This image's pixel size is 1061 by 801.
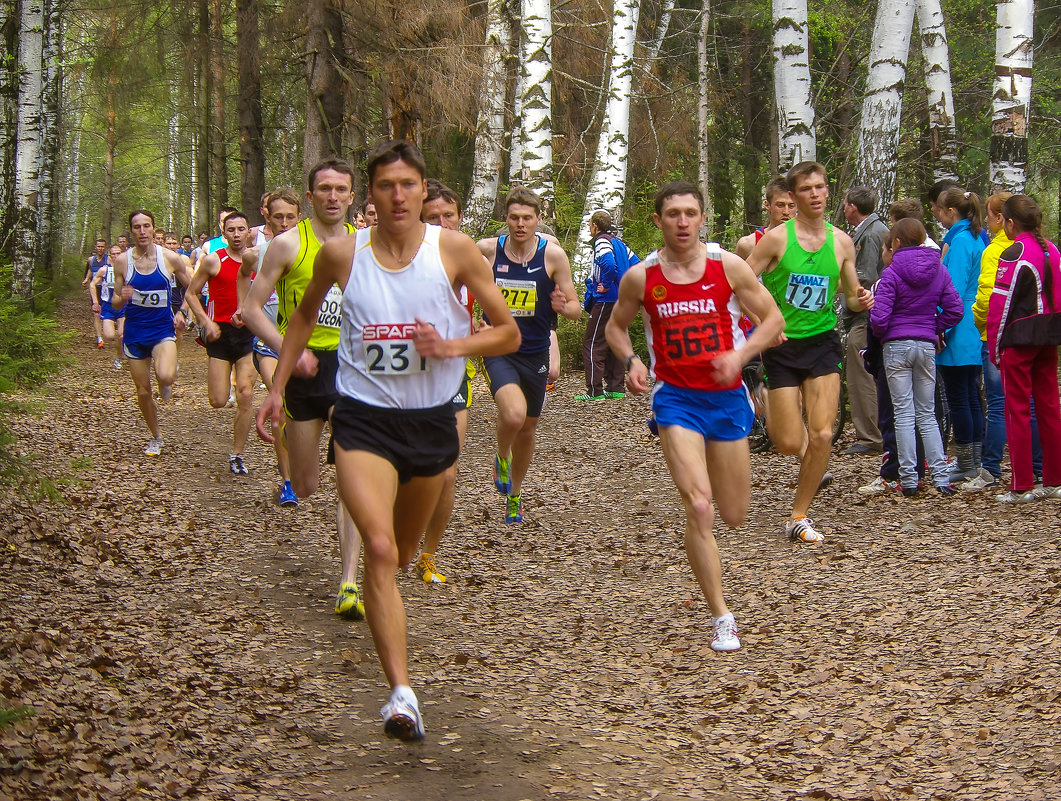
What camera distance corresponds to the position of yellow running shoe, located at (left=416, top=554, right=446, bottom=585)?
7512mm

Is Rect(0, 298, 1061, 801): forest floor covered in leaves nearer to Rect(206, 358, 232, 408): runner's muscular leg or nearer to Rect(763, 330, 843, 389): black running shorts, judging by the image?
Rect(763, 330, 843, 389): black running shorts

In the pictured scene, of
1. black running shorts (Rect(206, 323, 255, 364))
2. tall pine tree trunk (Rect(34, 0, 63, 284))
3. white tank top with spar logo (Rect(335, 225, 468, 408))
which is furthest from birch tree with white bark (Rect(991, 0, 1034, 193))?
tall pine tree trunk (Rect(34, 0, 63, 284))

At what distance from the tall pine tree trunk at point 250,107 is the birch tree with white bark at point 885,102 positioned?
15472 mm

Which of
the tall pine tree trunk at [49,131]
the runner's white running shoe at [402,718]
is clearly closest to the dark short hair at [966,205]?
the runner's white running shoe at [402,718]

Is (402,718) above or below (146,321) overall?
below

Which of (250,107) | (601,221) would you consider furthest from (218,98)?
(601,221)

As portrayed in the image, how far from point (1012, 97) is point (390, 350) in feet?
33.5

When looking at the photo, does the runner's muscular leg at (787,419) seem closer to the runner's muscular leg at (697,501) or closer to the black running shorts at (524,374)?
the black running shorts at (524,374)

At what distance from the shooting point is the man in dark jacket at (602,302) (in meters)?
15.5

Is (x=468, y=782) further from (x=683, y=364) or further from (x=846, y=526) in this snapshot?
(x=846, y=526)

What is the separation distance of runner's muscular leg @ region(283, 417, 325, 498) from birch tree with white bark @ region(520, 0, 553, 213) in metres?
9.82

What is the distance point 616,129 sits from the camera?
62.7ft

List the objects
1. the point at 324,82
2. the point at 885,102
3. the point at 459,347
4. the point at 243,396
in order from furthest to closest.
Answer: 1. the point at 324,82
2. the point at 885,102
3. the point at 243,396
4. the point at 459,347

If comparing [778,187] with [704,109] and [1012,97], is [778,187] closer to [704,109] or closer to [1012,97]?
[1012,97]
